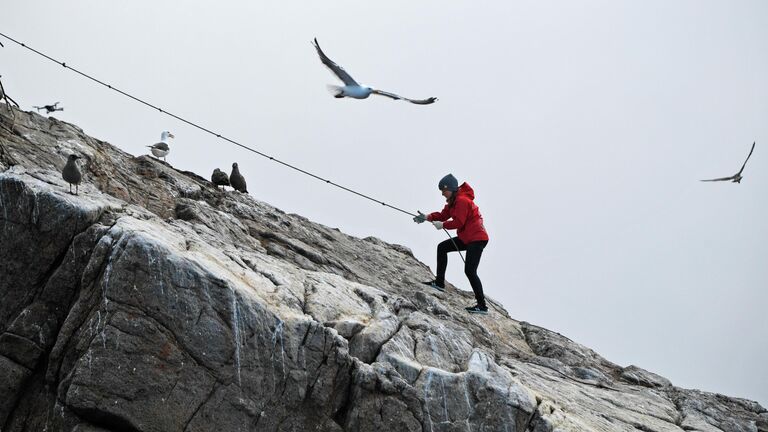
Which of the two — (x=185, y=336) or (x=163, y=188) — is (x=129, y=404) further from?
(x=163, y=188)

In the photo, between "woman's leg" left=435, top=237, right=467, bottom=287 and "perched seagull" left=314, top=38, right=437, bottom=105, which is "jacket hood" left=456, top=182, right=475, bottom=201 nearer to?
"woman's leg" left=435, top=237, right=467, bottom=287

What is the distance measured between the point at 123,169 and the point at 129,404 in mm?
7083

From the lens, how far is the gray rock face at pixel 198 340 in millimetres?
11016

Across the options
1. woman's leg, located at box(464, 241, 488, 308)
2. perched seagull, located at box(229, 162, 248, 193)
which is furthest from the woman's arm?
perched seagull, located at box(229, 162, 248, 193)

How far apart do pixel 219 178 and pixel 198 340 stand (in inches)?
316

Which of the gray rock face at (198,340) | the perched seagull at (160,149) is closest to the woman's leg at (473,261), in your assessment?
the gray rock face at (198,340)

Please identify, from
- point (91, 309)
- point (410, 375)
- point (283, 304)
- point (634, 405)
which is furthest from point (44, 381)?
point (634, 405)

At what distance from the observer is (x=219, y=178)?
1875 centimetres

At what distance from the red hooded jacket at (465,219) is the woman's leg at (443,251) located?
0.23 meters

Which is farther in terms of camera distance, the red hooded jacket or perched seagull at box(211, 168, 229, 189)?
perched seagull at box(211, 168, 229, 189)

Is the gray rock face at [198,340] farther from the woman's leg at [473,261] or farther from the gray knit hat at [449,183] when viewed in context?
the gray knit hat at [449,183]

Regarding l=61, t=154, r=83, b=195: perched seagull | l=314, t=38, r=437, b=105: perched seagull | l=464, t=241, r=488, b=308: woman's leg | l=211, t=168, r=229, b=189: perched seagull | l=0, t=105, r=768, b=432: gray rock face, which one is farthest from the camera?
l=211, t=168, r=229, b=189: perched seagull

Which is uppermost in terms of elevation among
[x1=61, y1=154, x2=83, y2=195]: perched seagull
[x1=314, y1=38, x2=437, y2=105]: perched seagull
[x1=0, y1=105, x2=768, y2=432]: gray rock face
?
[x1=314, y1=38, x2=437, y2=105]: perched seagull

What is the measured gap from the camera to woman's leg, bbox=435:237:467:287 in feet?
58.5
